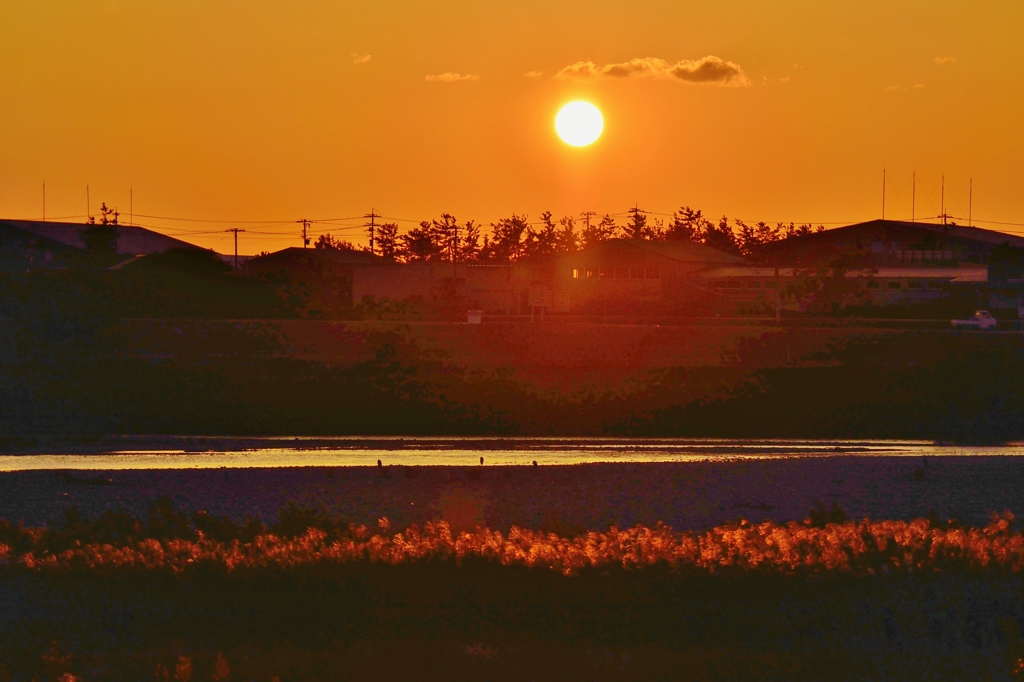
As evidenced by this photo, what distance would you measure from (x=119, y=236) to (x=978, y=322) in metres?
65.9

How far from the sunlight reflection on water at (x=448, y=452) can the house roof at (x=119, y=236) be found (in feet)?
172

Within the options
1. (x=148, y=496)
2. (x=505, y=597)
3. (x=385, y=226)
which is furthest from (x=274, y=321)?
(x=385, y=226)

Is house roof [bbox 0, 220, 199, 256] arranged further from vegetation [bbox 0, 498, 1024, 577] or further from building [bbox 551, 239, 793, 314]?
vegetation [bbox 0, 498, 1024, 577]

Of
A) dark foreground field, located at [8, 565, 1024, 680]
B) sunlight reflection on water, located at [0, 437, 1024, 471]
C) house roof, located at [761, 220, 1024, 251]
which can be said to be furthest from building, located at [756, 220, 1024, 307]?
dark foreground field, located at [8, 565, 1024, 680]

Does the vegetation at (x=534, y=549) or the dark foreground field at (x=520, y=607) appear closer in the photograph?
the dark foreground field at (x=520, y=607)

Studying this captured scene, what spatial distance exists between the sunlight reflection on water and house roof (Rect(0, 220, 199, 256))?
52412 mm

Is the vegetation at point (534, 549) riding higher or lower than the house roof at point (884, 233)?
lower

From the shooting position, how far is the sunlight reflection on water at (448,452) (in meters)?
21.9

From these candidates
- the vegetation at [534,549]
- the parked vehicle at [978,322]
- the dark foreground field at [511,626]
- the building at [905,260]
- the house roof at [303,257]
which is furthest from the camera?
the house roof at [303,257]

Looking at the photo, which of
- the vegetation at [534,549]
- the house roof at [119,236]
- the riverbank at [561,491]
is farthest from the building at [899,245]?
the vegetation at [534,549]

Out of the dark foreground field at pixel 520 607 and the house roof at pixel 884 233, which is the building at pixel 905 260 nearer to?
the house roof at pixel 884 233

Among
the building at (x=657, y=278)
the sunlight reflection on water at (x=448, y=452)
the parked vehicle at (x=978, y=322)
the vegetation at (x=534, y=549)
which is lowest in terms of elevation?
the sunlight reflection on water at (x=448, y=452)

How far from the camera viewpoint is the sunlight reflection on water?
21938mm

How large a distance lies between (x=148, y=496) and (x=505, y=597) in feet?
29.6
